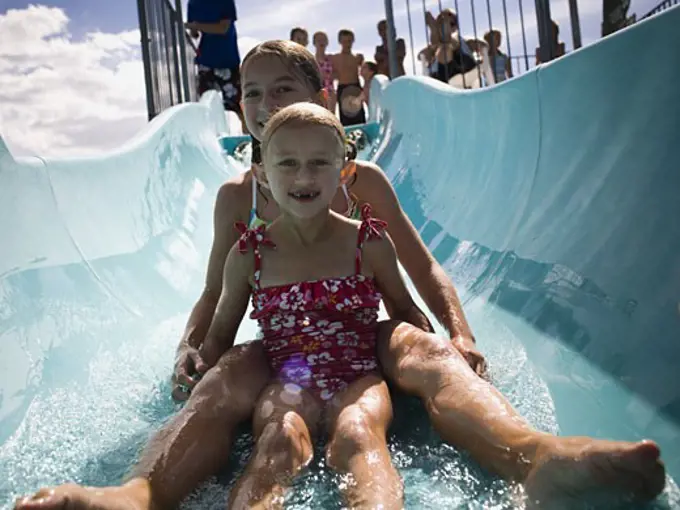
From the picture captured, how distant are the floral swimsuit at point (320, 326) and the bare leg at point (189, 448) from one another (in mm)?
65

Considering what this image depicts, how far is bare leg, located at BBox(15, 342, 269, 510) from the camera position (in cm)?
88

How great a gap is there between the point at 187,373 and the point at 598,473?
0.87 meters

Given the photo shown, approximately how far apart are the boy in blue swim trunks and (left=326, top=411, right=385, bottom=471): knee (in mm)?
4970

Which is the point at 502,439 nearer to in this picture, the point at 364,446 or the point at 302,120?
the point at 364,446

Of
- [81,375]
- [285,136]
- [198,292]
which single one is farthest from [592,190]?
[198,292]

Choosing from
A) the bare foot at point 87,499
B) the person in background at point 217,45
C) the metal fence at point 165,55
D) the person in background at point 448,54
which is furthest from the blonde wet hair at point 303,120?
the person in background at point 217,45

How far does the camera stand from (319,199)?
1356mm

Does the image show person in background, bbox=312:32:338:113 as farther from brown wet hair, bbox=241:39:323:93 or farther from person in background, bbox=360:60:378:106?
brown wet hair, bbox=241:39:323:93

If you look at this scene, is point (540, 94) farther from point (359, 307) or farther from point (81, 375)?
point (81, 375)

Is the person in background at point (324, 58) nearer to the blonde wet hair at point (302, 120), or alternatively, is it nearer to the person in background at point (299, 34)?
the person in background at point (299, 34)

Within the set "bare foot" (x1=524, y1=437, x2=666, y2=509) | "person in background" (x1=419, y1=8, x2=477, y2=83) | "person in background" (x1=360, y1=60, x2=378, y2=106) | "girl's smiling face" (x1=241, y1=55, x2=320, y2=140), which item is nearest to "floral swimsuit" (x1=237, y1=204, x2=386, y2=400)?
"girl's smiling face" (x1=241, y1=55, x2=320, y2=140)

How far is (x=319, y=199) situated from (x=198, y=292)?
1330 mm

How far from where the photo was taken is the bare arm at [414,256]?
1.57m

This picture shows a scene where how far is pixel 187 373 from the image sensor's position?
4.75 ft
